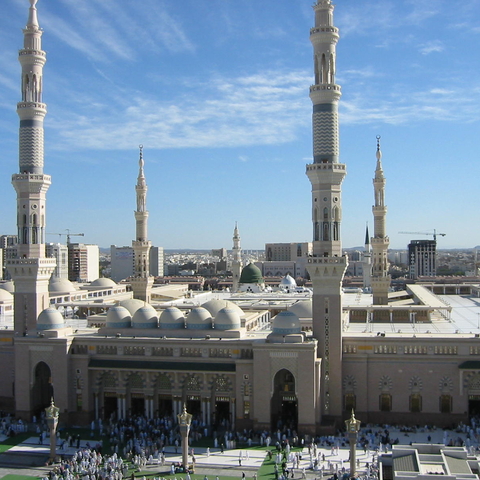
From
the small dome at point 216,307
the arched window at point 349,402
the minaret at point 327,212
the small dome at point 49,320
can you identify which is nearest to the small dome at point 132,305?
the small dome at point 216,307

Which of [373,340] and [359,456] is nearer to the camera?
[359,456]

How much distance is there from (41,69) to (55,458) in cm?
2156

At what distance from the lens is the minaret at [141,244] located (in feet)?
162

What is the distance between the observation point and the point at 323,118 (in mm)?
32219

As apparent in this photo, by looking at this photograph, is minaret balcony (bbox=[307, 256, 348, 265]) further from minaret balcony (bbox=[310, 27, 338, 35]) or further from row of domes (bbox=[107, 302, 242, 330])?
minaret balcony (bbox=[310, 27, 338, 35])

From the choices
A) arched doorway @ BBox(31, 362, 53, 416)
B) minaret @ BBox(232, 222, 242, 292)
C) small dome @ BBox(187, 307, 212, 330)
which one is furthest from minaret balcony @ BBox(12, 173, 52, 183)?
minaret @ BBox(232, 222, 242, 292)

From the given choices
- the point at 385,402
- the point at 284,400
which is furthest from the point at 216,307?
the point at 385,402

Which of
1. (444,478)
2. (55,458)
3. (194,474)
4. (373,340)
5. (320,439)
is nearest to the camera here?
(444,478)

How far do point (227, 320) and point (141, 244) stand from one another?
62.5 ft

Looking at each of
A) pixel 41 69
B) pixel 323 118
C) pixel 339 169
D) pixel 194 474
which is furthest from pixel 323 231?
pixel 41 69

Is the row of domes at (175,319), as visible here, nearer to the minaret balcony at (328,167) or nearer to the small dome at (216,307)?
the small dome at (216,307)

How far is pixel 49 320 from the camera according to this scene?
32781mm

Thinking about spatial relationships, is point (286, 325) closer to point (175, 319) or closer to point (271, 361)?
point (271, 361)

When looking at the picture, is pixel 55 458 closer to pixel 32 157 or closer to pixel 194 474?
pixel 194 474
